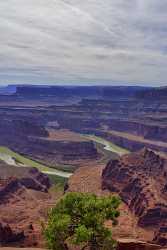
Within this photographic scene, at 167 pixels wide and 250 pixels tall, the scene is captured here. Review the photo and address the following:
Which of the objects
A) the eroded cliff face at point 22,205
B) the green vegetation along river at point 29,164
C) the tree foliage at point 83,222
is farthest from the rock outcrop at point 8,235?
the green vegetation along river at point 29,164

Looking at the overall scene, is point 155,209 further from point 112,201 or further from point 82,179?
point 112,201

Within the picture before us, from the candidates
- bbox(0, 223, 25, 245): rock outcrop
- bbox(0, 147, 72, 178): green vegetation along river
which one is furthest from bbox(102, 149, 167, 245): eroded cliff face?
bbox(0, 147, 72, 178): green vegetation along river

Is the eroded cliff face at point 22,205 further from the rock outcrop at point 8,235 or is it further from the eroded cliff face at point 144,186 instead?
the eroded cliff face at point 144,186

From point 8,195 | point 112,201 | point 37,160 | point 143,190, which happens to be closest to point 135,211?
point 143,190

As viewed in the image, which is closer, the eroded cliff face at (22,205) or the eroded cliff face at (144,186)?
the eroded cliff face at (22,205)

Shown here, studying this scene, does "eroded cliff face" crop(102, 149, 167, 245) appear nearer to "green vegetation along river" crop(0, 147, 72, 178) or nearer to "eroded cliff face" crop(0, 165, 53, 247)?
"eroded cliff face" crop(0, 165, 53, 247)

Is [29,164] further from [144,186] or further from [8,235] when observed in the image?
[8,235]
